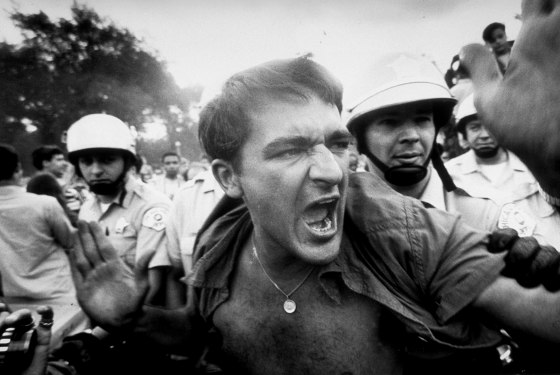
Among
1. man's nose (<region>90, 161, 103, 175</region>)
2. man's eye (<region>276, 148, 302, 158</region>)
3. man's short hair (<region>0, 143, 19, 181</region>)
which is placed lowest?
man's nose (<region>90, 161, 103, 175</region>)

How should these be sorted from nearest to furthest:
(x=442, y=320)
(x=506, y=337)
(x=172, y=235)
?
(x=442, y=320), (x=506, y=337), (x=172, y=235)

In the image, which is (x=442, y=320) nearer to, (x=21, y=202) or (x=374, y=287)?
(x=374, y=287)

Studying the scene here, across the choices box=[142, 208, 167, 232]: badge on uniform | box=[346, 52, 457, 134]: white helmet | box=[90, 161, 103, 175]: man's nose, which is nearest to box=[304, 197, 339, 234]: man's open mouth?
box=[346, 52, 457, 134]: white helmet

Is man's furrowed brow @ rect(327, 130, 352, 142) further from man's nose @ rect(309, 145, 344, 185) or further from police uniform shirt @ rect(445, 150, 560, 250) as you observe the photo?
police uniform shirt @ rect(445, 150, 560, 250)

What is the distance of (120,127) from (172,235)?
5.50 feet

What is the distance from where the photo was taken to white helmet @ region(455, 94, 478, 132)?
4.51 m

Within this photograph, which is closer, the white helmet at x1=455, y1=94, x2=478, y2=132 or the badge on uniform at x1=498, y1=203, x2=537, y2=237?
the badge on uniform at x1=498, y1=203, x2=537, y2=237

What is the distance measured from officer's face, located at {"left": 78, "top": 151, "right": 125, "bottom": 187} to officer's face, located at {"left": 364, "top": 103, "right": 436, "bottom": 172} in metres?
2.34

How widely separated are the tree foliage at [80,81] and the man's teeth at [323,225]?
1.90 m

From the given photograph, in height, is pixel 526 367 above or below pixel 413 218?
below

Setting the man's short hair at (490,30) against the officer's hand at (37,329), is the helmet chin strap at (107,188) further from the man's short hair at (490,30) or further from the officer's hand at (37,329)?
the man's short hair at (490,30)

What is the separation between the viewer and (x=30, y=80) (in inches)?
320

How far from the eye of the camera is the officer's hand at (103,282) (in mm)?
1865

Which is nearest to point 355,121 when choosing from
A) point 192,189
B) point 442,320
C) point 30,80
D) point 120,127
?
point 192,189
